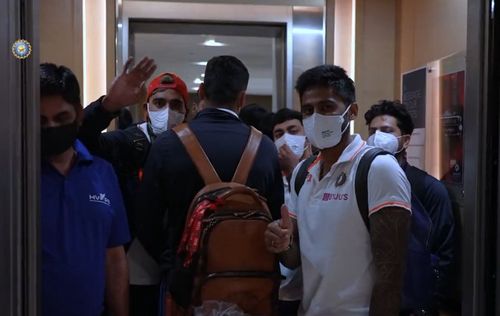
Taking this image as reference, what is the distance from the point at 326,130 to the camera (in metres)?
1.76

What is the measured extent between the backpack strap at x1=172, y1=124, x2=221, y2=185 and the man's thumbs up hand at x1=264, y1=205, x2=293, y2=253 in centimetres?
26

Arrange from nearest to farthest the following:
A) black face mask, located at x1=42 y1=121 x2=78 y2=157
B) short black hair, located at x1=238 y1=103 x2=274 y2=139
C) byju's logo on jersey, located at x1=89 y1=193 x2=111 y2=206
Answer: black face mask, located at x1=42 y1=121 x2=78 y2=157
byju's logo on jersey, located at x1=89 y1=193 x2=111 y2=206
short black hair, located at x1=238 y1=103 x2=274 y2=139

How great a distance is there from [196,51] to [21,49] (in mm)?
5594

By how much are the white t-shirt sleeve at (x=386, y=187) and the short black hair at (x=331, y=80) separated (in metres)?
0.30

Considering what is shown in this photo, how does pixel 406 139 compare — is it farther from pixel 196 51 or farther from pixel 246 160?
pixel 196 51

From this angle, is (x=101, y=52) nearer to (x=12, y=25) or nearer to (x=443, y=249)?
(x=443, y=249)

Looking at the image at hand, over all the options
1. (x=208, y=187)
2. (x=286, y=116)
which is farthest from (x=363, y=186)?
(x=286, y=116)

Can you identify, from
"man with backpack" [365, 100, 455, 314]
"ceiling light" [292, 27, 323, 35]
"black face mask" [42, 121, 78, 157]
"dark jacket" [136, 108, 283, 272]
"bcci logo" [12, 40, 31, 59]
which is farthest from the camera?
"ceiling light" [292, 27, 323, 35]

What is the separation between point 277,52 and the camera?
15.0ft

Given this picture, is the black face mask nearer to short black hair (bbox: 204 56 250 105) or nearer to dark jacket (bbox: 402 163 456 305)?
short black hair (bbox: 204 56 250 105)

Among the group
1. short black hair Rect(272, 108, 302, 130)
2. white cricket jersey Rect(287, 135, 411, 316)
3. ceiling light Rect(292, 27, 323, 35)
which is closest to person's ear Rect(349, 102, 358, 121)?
white cricket jersey Rect(287, 135, 411, 316)

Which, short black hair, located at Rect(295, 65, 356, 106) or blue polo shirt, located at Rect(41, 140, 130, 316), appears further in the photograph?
short black hair, located at Rect(295, 65, 356, 106)

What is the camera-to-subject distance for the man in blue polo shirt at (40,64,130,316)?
1476mm

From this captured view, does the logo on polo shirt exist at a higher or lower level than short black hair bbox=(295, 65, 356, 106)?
lower
